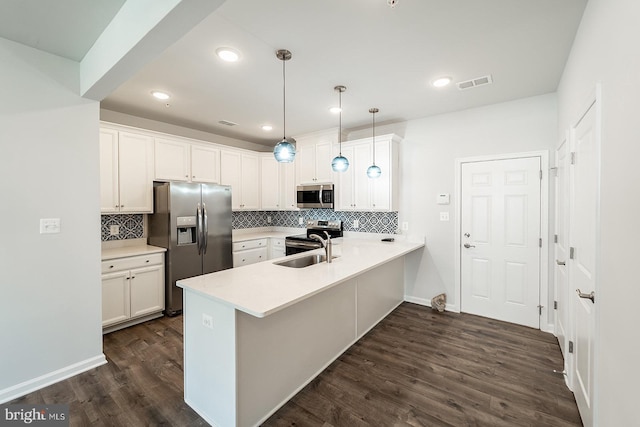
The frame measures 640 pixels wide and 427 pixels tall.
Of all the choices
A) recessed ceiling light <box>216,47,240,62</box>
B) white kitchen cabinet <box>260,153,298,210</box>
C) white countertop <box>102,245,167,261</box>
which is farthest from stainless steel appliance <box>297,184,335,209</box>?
recessed ceiling light <box>216,47,240,62</box>

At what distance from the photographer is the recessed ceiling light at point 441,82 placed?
2813 millimetres

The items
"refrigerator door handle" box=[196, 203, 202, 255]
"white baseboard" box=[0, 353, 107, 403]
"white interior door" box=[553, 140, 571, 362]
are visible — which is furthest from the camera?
"refrigerator door handle" box=[196, 203, 202, 255]

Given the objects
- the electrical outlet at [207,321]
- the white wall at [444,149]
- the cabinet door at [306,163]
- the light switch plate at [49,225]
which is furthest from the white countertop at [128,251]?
the white wall at [444,149]

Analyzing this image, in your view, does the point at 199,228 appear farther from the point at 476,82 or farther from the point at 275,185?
the point at 476,82

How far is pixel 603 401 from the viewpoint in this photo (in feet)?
4.36

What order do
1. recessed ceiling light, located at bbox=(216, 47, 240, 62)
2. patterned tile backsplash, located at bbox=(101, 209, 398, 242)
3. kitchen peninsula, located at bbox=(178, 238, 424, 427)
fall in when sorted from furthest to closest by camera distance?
patterned tile backsplash, located at bbox=(101, 209, 398, 242) → recessed ceiling light, located at bbox=(216, 47, 240, 62) → kitchen peninsula, located at bbox=(178, 238, 424, 427)

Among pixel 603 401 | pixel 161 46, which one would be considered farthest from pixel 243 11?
pixel 603 401

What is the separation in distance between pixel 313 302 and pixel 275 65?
210 centimetres

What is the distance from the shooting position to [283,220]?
18.8 ft

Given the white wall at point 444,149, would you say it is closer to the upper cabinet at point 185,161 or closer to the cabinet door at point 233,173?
the cabinet door at point 233,173

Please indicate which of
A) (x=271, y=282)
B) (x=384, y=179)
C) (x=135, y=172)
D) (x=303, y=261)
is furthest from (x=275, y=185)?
(x=271, y=282)

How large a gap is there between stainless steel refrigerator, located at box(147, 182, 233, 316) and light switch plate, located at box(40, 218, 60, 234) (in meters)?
1.28

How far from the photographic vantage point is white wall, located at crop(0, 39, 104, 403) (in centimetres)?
210

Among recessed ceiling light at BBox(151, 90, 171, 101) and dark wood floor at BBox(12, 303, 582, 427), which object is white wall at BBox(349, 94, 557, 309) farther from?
recessed ceiling light at BBox(151, 90, 171, 101)
